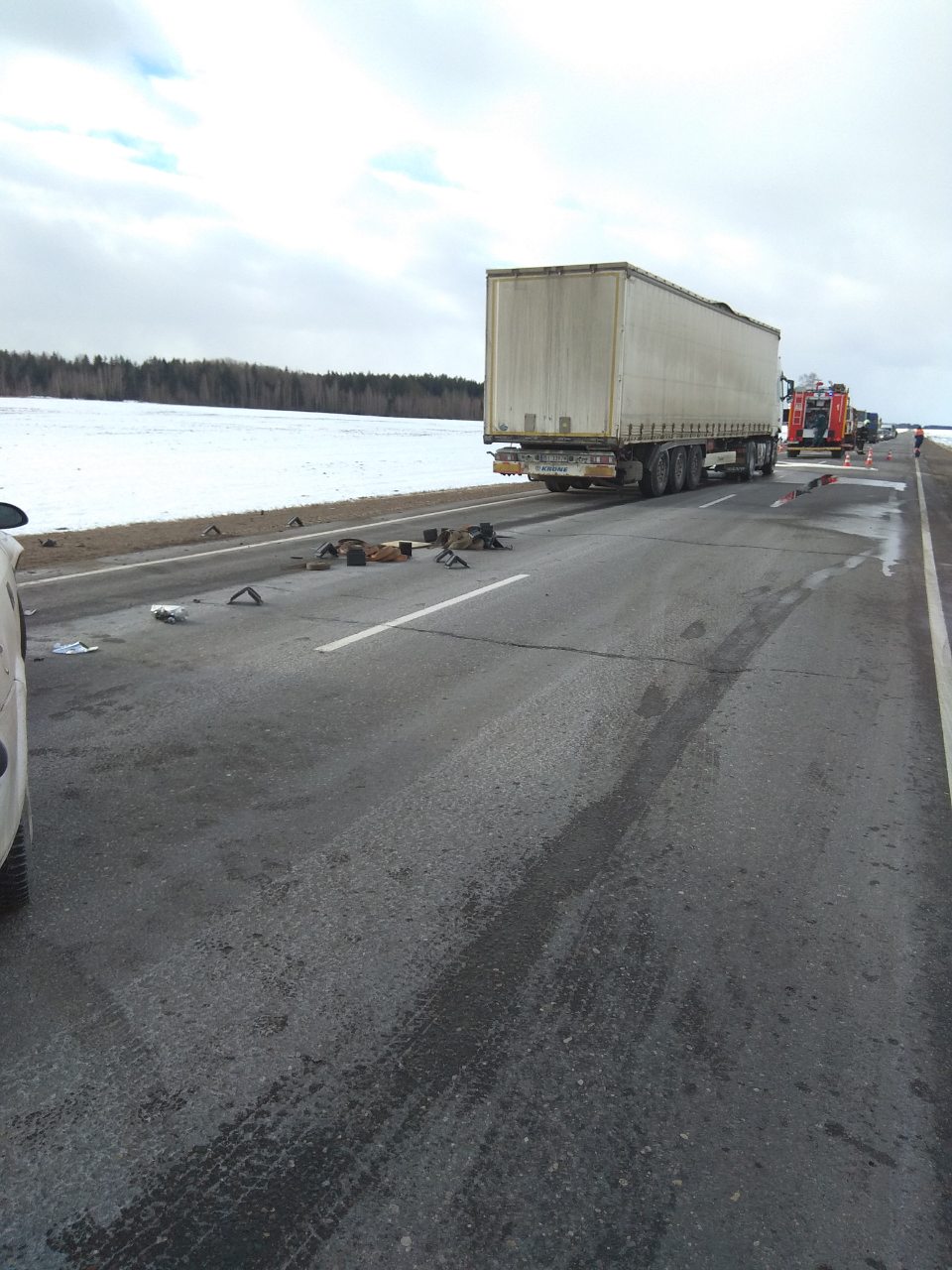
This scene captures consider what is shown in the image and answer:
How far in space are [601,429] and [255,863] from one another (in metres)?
14.9

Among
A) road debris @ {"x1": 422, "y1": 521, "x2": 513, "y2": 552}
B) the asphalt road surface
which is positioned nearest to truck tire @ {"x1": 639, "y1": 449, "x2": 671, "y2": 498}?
road debris @ {"x1": 422, "y1": 521, "x2": 513, "y2": 552}

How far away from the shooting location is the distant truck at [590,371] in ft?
56.0

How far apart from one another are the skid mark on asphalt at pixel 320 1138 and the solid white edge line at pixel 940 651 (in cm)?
280

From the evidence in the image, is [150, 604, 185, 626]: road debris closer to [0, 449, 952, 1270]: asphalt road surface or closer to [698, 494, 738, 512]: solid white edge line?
[0, 449, 952, 1270]: asphalt road surface

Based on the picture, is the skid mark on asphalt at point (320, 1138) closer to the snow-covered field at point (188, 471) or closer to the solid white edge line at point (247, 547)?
the solid white edge line at point (247, 547)

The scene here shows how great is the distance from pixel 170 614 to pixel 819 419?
42.7 meters

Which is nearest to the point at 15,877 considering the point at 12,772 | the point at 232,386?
the point at 12,772

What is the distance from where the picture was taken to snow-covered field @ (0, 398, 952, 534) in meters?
18.4

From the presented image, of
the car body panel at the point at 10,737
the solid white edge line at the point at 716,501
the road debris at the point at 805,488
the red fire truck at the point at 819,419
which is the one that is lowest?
the solid white edge line at the point at 716,501

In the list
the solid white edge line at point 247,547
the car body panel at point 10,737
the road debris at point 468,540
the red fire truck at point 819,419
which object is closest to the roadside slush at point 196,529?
the solid white edge line at point 247,547

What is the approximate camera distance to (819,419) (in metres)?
44.6

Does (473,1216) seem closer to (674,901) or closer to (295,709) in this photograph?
(674,901)

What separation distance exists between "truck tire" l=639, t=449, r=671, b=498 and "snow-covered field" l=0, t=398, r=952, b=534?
6.31m

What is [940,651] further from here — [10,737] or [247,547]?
[247,547]
